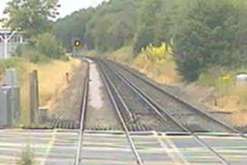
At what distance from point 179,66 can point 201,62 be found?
2.07 m

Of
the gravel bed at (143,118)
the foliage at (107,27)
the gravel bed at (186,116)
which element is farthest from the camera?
the foliage at (107,27)

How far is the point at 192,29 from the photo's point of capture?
39094 millimetres

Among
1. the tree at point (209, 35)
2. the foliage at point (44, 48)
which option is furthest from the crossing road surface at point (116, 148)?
the foliage at point (44, 48)

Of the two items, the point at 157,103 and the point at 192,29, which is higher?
the point at 192,29

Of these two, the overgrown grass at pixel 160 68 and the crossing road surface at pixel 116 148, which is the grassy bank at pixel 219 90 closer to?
the overgrown grass at pixel 160 68

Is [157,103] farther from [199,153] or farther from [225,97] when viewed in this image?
[199,153]

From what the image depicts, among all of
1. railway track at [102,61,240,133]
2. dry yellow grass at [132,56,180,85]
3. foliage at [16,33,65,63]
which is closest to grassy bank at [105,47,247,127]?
dry yellow grass at [132,56,180,85]

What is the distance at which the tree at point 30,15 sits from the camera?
8494 centimetres

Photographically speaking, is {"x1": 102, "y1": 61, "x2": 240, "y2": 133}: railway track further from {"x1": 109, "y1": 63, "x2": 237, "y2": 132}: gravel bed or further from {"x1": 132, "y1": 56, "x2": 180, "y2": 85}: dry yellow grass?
{"x1": 132, "y1": 56, "x2": 180, "y2": 85}: dry yellow grass

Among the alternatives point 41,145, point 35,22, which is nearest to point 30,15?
point 35,22

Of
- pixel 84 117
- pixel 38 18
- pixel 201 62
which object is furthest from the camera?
pixel 38 18

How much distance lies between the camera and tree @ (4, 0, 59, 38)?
84938 mm

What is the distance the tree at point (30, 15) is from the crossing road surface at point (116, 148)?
6748 centimetres

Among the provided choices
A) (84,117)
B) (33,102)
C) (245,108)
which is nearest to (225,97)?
(245,108)
